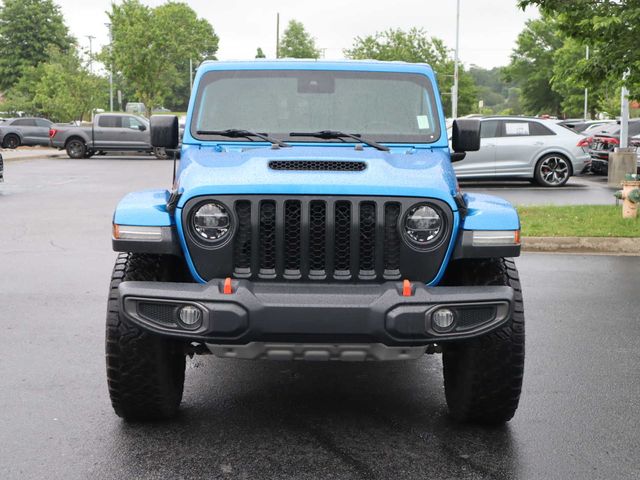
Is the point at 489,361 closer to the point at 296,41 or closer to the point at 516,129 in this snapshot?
the point at 516,129

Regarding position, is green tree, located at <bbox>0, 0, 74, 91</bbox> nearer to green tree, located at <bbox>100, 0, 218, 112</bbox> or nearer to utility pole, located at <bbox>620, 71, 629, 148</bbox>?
green tree, located at <bbox>100, 0, 218, 112</bbox>

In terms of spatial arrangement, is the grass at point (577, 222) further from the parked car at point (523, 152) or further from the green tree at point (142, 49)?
the green tree at point (142, 49)

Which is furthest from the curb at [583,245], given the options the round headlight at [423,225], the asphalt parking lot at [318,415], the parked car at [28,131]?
the parked car at [28,131]

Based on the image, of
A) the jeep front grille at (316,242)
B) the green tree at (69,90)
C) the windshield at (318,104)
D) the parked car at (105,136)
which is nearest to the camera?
the jeep front grille at (316,242)

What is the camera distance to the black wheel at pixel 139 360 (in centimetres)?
457

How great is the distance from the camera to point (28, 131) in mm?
43469

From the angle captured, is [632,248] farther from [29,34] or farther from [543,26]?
[29,34]

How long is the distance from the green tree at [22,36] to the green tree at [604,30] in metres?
75.4

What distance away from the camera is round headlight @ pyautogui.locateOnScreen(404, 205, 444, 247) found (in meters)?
4.50

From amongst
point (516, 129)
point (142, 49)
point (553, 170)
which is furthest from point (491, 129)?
point (142, 49)

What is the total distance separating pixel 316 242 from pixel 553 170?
1754 cm

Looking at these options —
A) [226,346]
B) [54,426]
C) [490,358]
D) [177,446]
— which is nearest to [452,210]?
[490,358]

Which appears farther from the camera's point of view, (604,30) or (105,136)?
(105,136)

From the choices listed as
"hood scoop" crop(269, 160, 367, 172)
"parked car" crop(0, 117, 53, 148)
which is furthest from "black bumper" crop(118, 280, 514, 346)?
"parked car" crop(0, 117, 53, 148)
